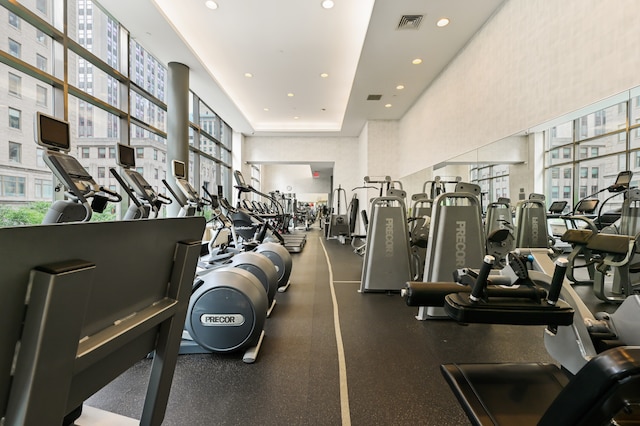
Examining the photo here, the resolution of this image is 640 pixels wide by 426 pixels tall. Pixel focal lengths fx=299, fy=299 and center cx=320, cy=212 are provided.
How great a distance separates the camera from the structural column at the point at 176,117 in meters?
5.89

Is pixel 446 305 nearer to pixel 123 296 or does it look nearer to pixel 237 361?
pixel 123 296

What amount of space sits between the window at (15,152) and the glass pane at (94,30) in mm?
1793

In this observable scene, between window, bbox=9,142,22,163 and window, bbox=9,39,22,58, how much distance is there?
98 centimetres

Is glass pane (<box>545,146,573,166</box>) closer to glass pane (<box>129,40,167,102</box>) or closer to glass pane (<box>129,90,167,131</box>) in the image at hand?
glass pane (<box>129,90,167,131</box>)

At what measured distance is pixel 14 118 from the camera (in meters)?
3.09

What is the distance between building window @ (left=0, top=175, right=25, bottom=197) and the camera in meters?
3.00

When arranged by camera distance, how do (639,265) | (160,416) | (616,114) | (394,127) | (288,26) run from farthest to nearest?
1. (394,127)
2. (288,26)
3. (639,265)
4. (616,114)
5. (160,416)

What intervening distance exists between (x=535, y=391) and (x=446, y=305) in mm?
630

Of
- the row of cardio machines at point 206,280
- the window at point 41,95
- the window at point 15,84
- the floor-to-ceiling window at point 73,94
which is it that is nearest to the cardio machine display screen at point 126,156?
the row of cardio machines at point 206,280

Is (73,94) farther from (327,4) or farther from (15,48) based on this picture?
(327,4)

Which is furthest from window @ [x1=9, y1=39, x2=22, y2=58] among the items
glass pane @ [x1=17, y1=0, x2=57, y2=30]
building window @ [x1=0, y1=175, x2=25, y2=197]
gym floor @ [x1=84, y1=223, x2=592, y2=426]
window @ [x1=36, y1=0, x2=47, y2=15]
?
gym floor @ [x1=84, y1=223, x2=592, y2=426]

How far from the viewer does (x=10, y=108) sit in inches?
120

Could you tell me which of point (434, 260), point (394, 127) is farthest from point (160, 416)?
point (394, 127)

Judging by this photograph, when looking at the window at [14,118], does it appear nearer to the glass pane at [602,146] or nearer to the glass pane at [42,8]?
the glass pane at [42,8]
